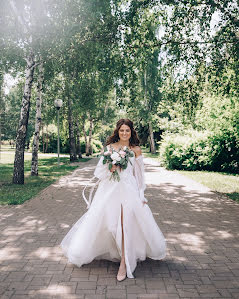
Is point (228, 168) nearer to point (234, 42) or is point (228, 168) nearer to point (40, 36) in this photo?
point (234, 42)

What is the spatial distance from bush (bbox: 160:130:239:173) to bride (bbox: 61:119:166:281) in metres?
12.6

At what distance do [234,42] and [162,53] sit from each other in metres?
2.62

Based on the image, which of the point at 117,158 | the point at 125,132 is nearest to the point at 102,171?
the point at 117,158

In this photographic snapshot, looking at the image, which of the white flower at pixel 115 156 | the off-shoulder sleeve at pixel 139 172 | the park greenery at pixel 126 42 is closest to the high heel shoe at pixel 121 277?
the off-shoulder sleeve at pixel 139 172

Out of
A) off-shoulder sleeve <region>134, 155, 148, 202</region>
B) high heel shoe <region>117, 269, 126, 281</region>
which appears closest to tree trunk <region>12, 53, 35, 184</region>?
off-shoulder sleeve <region>134, 155, 148, 202</region>

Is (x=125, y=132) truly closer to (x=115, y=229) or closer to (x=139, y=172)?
(x=139, y=172)

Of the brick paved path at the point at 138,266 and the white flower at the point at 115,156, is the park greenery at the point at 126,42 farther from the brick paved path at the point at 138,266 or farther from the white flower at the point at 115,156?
the white flower at the point at 115,156

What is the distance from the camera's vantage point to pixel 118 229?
3844mm

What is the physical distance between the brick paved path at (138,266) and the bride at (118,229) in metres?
0.22

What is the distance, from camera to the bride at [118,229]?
3.85m

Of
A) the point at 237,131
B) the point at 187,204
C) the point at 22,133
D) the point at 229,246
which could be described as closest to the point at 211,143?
the point at 237,131

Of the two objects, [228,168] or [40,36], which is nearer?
[40,36]

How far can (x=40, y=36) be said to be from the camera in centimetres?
877

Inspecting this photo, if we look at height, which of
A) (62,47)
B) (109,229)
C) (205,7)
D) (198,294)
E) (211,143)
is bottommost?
(198,294)
